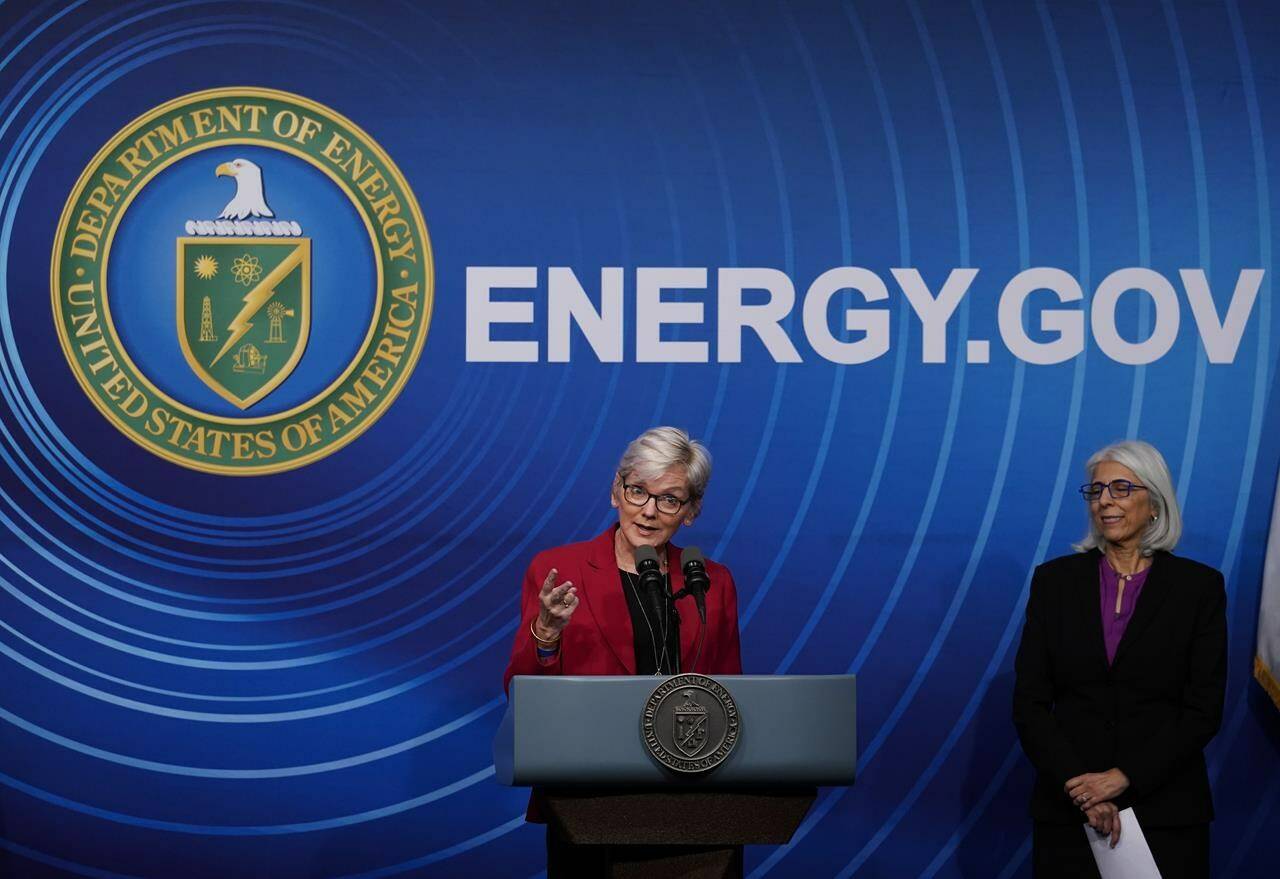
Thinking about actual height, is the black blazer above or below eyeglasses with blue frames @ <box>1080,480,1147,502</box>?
below

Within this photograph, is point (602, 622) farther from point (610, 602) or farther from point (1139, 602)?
point (1139, 602)

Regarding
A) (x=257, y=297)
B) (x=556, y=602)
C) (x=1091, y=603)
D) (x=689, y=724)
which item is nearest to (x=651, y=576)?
(x=556, y=602)

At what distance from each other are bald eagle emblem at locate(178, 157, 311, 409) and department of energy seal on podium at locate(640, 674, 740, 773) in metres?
2.30

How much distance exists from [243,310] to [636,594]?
77.0 inches

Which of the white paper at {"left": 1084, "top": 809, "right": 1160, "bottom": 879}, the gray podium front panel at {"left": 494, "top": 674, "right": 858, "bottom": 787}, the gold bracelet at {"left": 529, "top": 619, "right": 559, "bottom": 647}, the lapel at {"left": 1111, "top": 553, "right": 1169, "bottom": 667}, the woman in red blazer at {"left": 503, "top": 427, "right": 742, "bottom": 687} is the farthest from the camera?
the lapel at {"left": 1111, "top": 553, "right": 1169, "bottom": 667}

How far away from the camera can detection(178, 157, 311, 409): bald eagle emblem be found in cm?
439

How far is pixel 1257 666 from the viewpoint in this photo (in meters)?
4.32

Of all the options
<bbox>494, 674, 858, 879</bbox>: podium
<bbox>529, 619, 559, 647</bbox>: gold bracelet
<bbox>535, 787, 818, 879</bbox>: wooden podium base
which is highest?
<bbox>529, 619, 559, 647</bbox>: gold bracelet

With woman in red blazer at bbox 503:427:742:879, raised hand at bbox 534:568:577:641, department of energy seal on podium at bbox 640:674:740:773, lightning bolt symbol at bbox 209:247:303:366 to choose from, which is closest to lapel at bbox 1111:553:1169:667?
woman in red blazer at bbox 503:427:742:879

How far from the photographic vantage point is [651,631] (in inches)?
115

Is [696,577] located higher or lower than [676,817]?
higher

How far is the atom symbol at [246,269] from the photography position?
4402mm

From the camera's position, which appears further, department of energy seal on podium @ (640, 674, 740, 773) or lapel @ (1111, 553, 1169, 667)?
lapel @ (1111, 553, 1169, 667)

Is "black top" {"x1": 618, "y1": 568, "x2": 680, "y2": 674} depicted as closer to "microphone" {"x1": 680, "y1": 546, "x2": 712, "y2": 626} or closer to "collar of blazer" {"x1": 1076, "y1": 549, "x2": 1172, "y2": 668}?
"microphone" {"x1": 680, "y1": 546, "x2": 712, "y2": 626}
